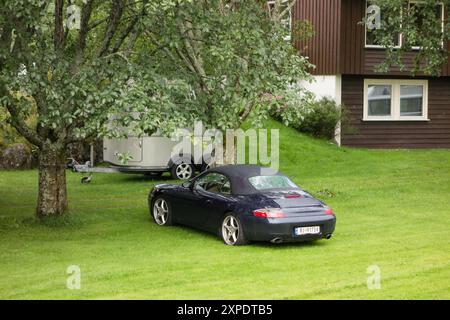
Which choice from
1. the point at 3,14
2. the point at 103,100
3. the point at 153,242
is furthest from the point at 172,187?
the point at 3,14

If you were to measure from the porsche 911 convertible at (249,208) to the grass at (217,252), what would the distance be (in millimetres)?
293

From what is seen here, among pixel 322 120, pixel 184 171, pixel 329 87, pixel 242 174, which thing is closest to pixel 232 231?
pixel 242 174

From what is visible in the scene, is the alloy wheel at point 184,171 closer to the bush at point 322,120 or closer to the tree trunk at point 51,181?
the bush at point 322,120

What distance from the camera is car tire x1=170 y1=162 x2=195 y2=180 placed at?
75.9ft

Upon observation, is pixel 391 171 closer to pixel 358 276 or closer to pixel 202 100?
pixel 202 100

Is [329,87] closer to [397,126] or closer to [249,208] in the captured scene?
[397,126]

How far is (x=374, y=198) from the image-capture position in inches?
772

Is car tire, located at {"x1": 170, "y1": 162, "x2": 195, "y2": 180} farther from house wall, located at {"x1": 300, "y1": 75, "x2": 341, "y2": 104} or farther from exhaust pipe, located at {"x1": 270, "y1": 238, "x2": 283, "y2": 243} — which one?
exhaust pipe, located at {"x1": 270, "y1": 238, "x2": 283, "y2": 243}

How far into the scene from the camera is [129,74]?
14336mm

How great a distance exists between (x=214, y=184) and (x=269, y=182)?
1.11m

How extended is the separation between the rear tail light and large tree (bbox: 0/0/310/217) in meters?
1.99

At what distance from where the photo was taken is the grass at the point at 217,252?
10.5m

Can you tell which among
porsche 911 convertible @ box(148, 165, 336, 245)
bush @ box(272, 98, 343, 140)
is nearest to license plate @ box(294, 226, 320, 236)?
porsche 911 convertible @ box(148, 165, 336, 245)

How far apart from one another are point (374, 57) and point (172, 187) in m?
17.9
